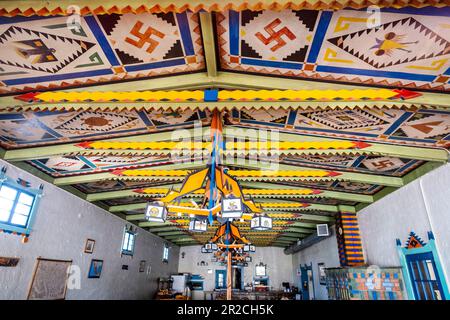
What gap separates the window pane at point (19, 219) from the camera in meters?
5.28

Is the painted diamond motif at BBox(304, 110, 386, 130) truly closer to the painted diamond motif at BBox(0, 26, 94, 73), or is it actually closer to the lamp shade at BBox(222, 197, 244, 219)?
the lamp shade at BBox(222, 197, 244, 219)

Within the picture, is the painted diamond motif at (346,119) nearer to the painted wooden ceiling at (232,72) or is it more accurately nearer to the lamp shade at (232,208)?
the painted wooden ceiling at (232,72)

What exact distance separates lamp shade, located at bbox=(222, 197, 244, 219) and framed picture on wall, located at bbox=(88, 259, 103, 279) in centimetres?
650

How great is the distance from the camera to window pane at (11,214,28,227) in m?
5.28

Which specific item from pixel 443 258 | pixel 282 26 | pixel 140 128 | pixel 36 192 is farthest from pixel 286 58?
pixel 36 192

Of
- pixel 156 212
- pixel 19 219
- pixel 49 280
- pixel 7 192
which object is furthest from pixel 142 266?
pixel 156 212

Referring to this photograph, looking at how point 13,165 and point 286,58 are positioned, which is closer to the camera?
point 286,58

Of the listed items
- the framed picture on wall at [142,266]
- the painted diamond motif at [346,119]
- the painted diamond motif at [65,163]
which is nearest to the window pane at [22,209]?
the painted diamond motif at [65,163]

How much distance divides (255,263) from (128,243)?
1162 cm

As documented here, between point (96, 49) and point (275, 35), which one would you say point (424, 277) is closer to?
point (275, 35)

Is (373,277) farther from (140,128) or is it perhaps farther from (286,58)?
(140,128)

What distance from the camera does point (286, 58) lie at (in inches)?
127
